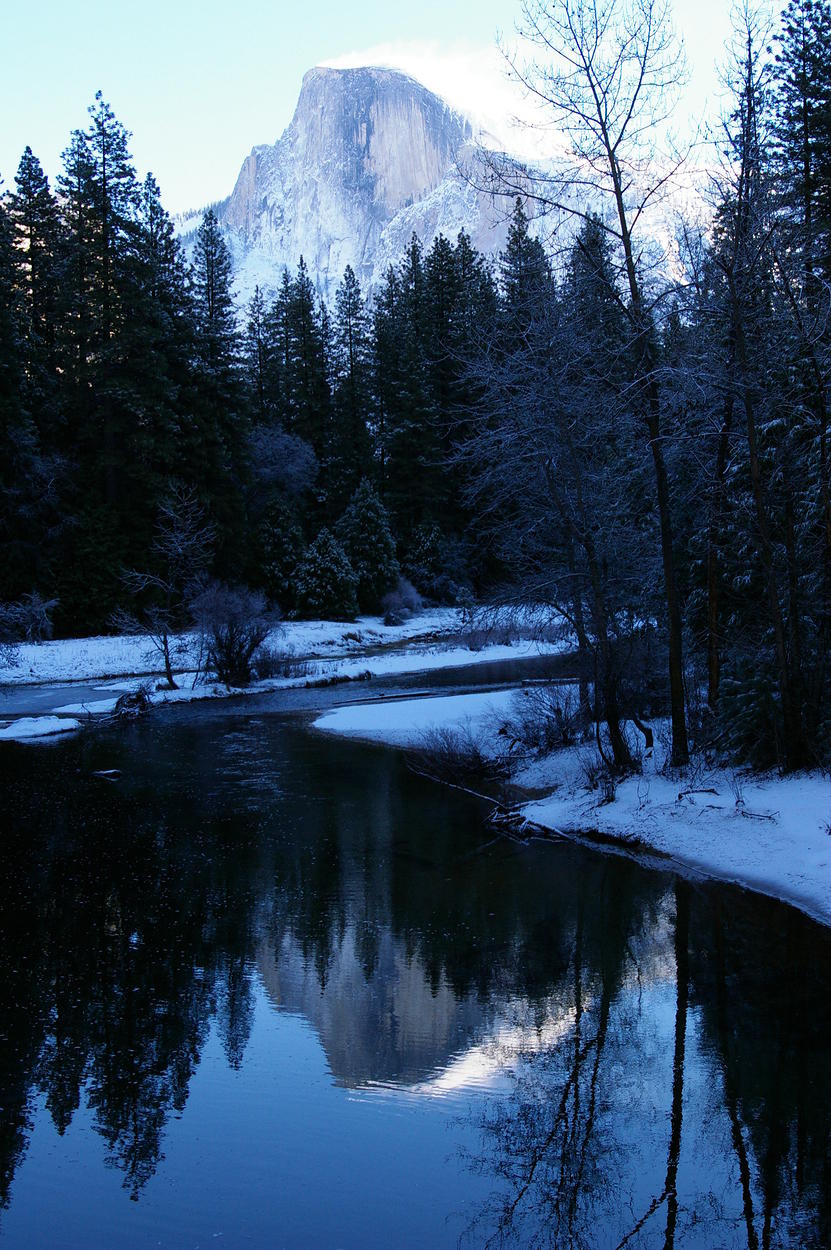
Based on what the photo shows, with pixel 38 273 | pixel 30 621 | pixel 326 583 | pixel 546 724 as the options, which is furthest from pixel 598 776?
pixel 38 273

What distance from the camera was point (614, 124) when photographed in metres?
12.3

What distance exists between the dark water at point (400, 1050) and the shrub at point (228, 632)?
1645 cm

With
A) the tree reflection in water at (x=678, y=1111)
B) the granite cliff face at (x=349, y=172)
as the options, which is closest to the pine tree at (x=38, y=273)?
the tree reflection in water at (x=678, y=1111)

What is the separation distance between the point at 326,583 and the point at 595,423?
30.4m

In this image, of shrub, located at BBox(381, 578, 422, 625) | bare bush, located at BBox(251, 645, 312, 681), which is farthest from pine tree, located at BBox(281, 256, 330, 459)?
bare bush, located at BBox(251, 645, 312, 681)

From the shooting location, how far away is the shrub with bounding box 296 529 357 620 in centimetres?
4350

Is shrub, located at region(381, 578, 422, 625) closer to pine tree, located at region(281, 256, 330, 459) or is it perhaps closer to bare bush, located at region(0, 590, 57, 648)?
pine tree, located at region(281, 256, 330, 459)

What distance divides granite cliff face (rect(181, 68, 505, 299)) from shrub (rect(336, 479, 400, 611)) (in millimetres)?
119270

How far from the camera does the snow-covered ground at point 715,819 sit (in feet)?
33.9

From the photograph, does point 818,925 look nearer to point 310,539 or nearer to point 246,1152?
point 246,1152

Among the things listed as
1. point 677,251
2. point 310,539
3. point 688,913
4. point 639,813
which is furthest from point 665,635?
point 310,539

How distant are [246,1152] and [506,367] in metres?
11.0

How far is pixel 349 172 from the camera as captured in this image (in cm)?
16800

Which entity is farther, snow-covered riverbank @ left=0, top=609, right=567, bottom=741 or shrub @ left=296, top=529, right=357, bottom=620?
shrub @ left=296, top=529, right=357, bottom=620
